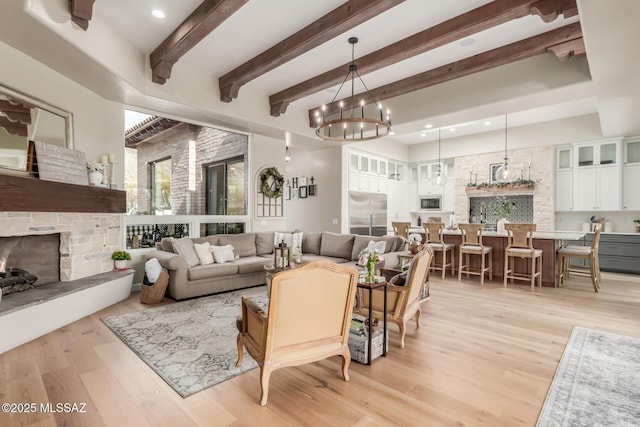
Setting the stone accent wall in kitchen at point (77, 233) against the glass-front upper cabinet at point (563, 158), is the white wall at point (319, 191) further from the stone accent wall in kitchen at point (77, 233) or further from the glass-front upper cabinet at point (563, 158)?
the glass-front upper cabinet at point (563, 158)

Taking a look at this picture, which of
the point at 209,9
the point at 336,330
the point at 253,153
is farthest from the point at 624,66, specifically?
the point at 253,153

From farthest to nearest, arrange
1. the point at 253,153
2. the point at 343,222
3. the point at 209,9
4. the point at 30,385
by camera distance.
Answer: the point at 343,222 → the point at 253,153 → the point at 209,9 → the point at 30,385

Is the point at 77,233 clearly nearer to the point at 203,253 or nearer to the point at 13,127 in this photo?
the point at 13,127

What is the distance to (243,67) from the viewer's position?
16.2 ft

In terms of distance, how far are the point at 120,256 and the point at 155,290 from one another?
905 millimetres

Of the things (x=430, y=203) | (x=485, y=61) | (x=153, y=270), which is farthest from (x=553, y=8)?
(x=430, y=203)

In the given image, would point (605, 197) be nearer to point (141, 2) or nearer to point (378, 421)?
point (378, 421)

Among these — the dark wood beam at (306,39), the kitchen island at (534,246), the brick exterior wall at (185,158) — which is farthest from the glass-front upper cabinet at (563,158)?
the brick exterior wall at (185,158)

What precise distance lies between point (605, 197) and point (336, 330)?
7917 millimetres

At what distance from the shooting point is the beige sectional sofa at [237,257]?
4496mm

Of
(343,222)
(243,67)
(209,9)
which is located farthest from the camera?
(343,222)

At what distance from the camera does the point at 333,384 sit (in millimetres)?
2381

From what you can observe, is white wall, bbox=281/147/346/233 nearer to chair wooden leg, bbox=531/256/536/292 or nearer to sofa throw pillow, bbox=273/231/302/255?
sofa throw pillow, bbox=273/231/302/255

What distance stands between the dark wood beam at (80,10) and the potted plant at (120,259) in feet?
9.64
